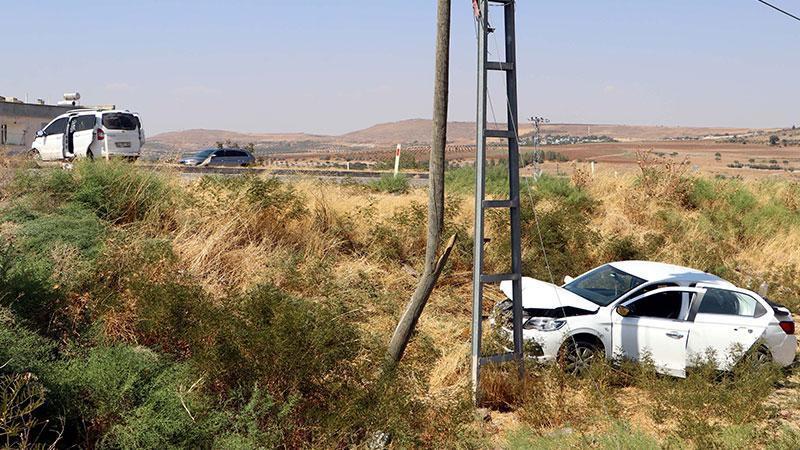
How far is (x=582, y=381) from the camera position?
1055cm

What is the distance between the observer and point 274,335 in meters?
8.59

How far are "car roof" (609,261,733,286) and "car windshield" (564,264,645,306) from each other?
107 millimetres

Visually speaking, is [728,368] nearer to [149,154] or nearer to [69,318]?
[69,318]

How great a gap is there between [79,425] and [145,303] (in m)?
2.43

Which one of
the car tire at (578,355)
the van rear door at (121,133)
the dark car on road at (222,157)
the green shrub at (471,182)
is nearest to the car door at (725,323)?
the car tire at (578,355)

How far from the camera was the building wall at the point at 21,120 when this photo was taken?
3148 centimetres

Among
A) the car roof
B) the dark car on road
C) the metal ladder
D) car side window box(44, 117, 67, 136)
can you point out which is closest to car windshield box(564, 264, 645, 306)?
the car roof

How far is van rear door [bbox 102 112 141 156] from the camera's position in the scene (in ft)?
78.0

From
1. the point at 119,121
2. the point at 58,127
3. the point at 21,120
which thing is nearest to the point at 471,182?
the point at 119,121

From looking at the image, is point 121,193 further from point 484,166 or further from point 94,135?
point 94,135

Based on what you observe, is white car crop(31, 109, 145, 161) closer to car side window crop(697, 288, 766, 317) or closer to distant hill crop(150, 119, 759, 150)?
car side window crop(697, 288, 766, 317)

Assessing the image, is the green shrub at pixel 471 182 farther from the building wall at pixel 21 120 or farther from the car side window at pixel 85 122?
the building wall at pixel 21 120

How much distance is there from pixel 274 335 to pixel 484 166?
11.0 feet

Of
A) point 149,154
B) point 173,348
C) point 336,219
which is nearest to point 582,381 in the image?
point 173,348
